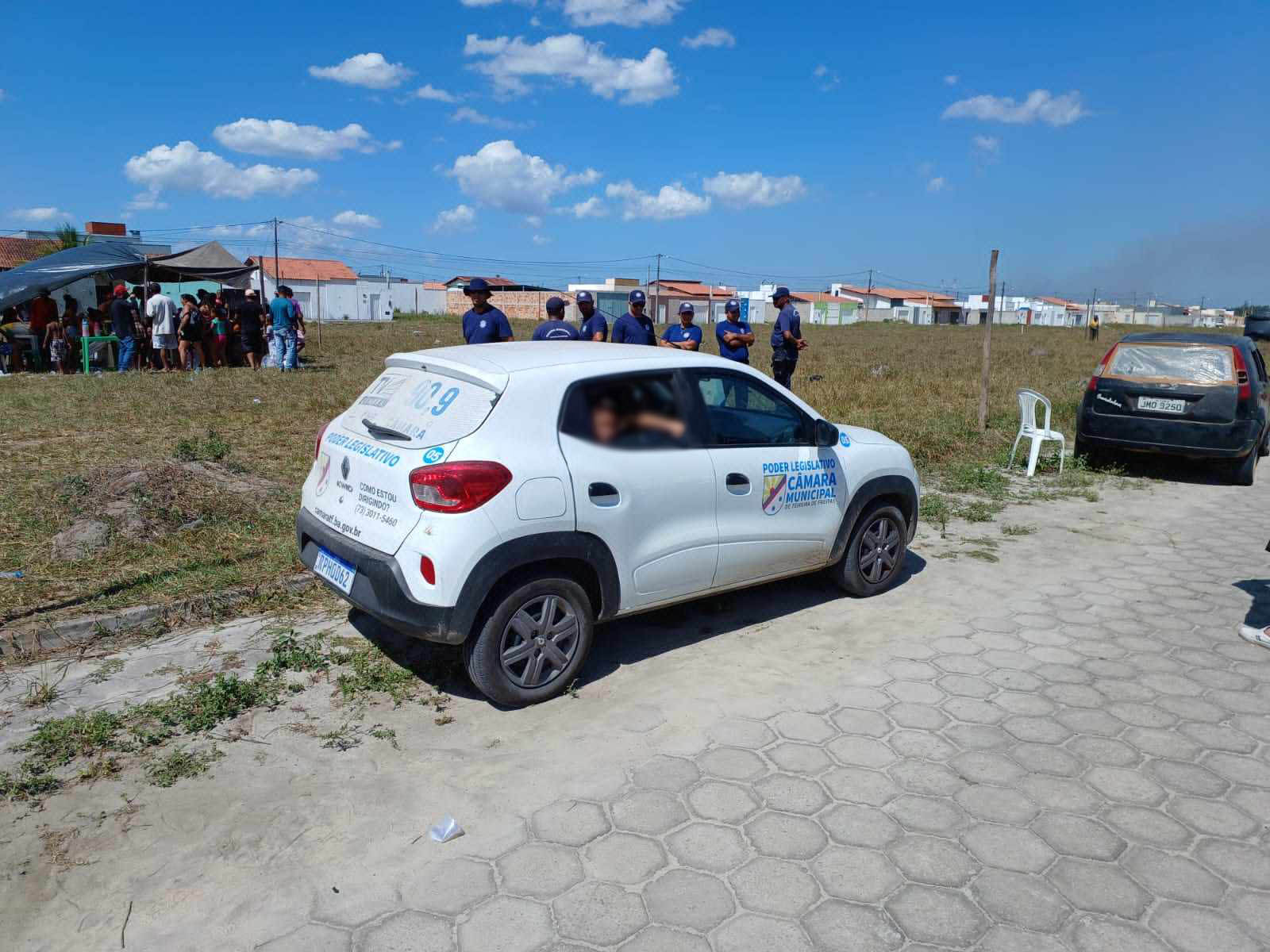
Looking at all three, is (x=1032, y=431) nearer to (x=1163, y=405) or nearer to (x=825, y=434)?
(x=1163, y=405)

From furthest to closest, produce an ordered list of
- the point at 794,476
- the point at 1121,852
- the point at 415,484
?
1. the point at 794,476
2. the point at 415,484
3. the point at 1121,852

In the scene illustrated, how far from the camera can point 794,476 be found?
500cm

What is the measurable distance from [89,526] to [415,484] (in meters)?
3.67

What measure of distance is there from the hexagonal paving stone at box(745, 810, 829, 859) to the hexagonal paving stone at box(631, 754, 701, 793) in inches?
13.8

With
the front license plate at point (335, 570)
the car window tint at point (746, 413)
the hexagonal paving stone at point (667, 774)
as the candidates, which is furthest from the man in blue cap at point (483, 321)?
the hexagonal paving stone at point (667, 774)

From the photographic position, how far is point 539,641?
4066 millimetres

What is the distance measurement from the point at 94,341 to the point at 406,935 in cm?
1872

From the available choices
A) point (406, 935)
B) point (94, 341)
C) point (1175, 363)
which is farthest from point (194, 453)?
point (94, 341)

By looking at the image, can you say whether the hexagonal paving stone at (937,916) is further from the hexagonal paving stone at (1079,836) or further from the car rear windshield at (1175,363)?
the car rear windshield at (1175,363)

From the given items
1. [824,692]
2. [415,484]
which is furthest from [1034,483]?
[415,484]

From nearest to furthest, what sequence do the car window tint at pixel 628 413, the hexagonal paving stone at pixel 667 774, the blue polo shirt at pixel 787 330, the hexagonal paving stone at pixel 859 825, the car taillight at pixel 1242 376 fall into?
the hexagonal paving stone at pixel 859 825 < the hexagonal paving stone at pixel 667 774 < the car window tint at pixel 628 413 < the car taillight at pixel 1242 376 < the blue polo shirt at pixel 787 330

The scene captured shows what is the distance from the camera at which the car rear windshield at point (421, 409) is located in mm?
3912

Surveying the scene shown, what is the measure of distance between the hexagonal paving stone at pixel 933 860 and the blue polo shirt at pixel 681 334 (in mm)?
7079

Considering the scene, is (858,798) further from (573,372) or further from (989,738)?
(573,372)
